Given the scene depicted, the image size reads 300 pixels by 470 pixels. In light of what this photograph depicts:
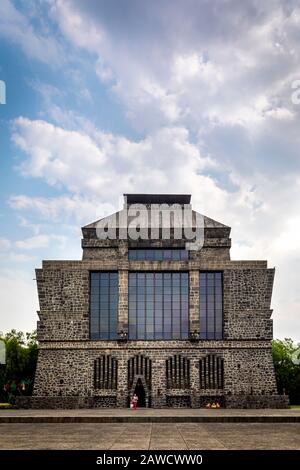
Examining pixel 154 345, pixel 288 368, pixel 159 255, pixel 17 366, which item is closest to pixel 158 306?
pixel 154 345

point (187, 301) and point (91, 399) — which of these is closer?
point (91, 399)

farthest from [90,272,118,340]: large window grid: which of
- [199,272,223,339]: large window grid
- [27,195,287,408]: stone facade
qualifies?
[199,272,223,339]: large window grid

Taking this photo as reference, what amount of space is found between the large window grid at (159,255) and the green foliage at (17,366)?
844 inches

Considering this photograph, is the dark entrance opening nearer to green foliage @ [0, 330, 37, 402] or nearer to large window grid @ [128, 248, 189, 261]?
large window grid @ [128, 248, 189, 261]

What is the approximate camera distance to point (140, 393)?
4881 centimetres

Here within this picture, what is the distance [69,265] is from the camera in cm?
5009

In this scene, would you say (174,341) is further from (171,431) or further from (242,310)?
(171,431)

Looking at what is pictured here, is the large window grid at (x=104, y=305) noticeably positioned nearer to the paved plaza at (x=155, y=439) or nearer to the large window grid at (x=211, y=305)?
the large window grid at (x=211, y=305)

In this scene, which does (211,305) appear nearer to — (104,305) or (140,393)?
(104,305)

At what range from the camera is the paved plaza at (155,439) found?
17250 mm

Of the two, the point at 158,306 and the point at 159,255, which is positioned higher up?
the point at 159,255

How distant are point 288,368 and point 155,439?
193 feet

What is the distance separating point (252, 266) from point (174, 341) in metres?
9.00
